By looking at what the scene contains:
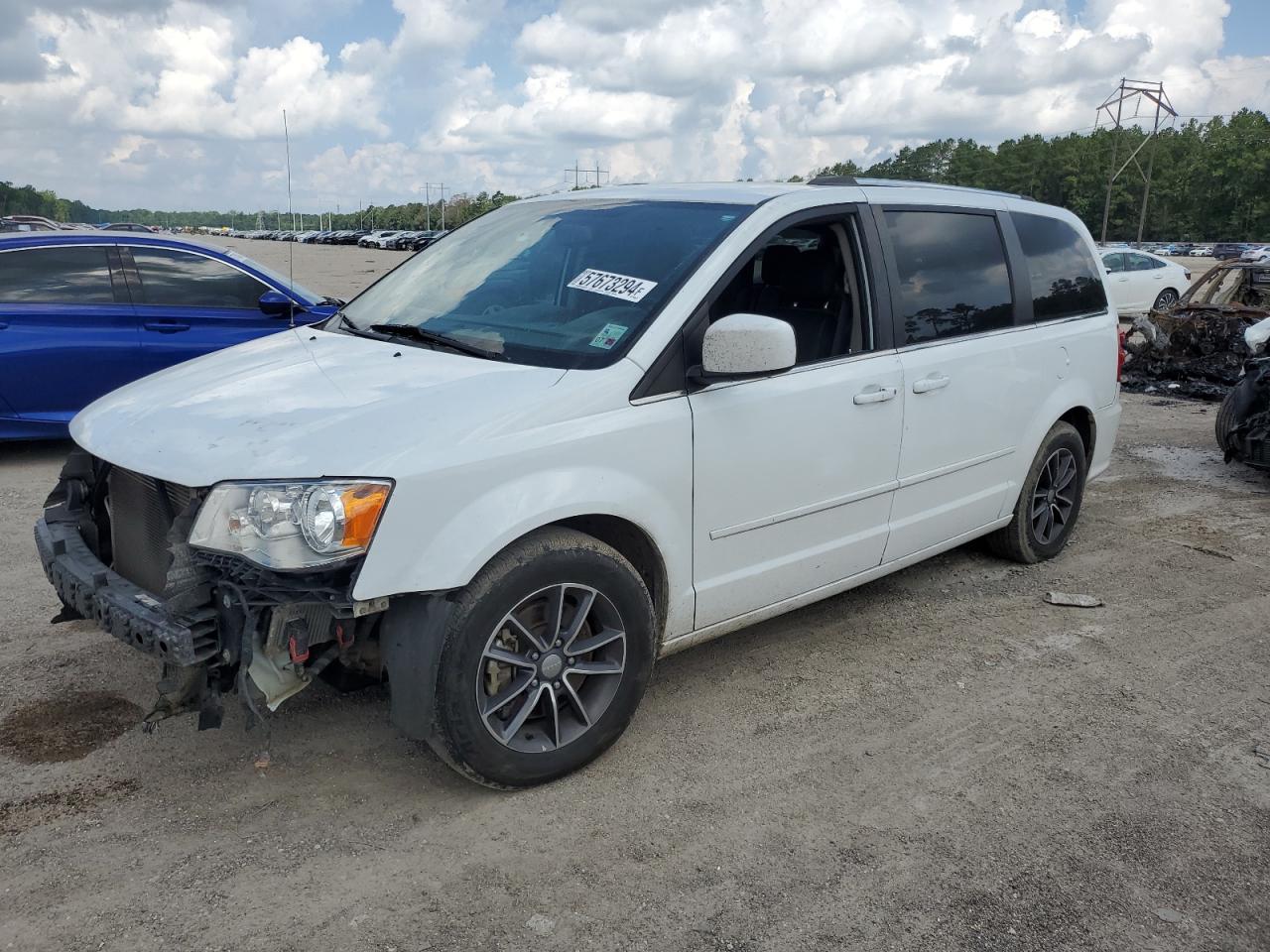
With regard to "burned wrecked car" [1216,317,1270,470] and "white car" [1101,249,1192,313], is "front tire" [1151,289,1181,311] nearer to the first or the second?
"white car" [1101,249,1192,313]

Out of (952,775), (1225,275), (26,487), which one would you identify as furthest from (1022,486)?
(1225,275)

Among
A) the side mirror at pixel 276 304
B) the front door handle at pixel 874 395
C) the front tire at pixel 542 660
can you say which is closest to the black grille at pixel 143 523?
the front tire at pixel 542 660

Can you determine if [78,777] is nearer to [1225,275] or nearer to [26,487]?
[26,487]

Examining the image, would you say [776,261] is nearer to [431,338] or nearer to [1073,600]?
[431,338]

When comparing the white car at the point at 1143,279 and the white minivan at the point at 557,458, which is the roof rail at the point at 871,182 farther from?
the white car at the point at 1143,279

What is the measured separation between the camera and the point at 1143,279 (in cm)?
1922

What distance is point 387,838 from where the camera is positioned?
2.95m

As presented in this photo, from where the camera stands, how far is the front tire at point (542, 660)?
2.91 meters

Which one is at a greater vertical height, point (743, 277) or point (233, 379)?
point (743, 277)

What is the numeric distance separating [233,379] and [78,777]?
53.3 inches

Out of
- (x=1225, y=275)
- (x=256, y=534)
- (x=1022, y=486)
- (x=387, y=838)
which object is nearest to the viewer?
(x=256, y=534)

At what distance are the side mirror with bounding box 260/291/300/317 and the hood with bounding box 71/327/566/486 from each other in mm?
3405

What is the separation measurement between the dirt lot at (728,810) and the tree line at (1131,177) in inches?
3330

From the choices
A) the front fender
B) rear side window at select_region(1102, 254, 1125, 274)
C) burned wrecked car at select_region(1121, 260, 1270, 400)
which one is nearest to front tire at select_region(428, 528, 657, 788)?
the front fender
